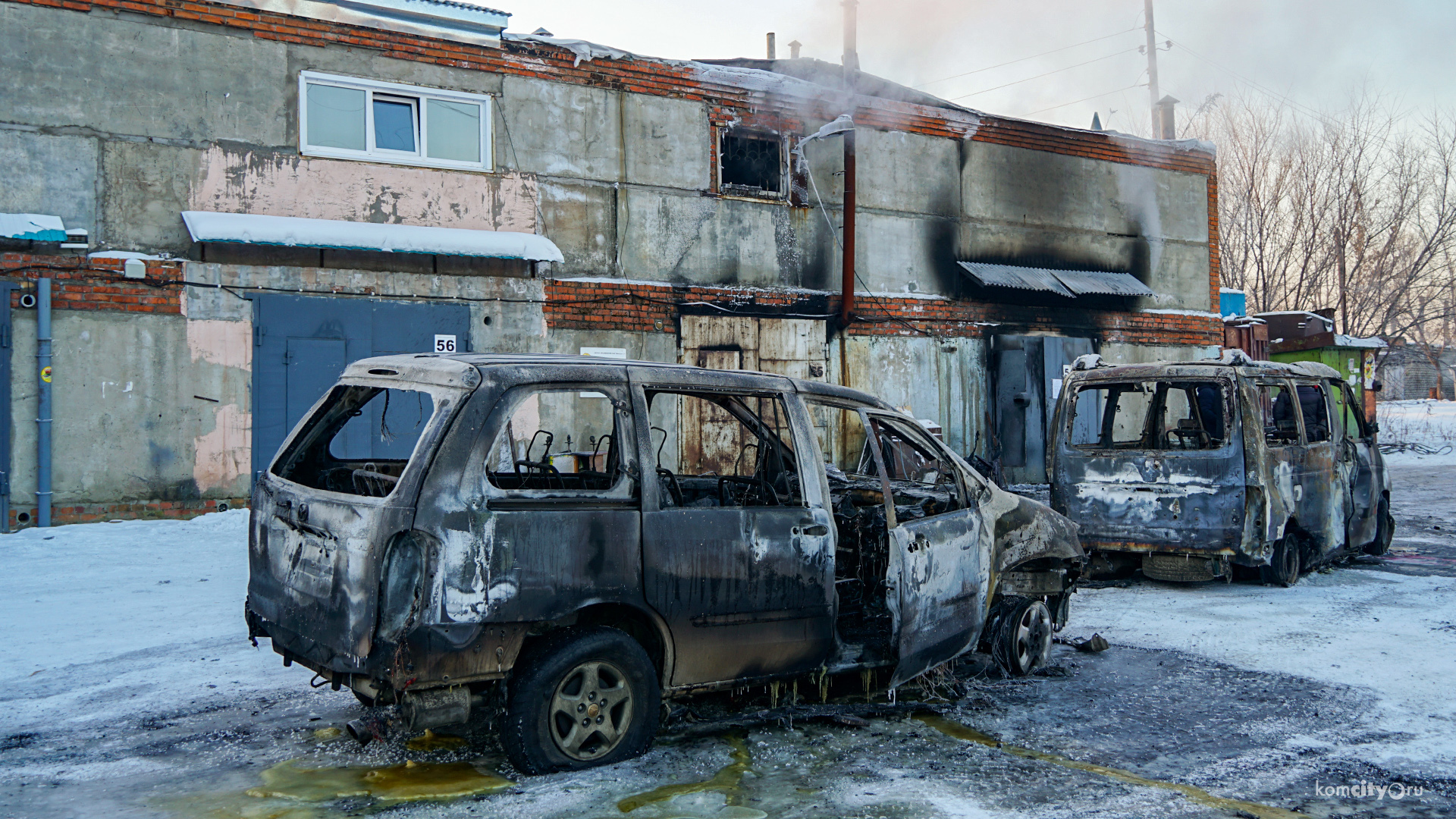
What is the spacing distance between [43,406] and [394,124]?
15.4ft

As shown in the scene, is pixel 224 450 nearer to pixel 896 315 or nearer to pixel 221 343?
pixel 221 343

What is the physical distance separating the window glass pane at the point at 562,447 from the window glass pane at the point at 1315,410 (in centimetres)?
612

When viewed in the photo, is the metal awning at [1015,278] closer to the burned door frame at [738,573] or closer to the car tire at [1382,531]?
the car tire at [1382,531]

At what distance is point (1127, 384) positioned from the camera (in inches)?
340

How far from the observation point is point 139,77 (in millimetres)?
10633

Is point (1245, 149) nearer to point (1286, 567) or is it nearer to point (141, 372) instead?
point (1286, 567)

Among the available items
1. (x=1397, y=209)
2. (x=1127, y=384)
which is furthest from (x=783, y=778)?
(x=1397, y=209)

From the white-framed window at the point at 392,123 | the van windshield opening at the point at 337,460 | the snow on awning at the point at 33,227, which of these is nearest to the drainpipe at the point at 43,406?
the snow on awning at the point at 33,227

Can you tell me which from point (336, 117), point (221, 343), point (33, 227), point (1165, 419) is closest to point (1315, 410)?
point (1165, 419)

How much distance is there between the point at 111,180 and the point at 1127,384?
33.1 ft

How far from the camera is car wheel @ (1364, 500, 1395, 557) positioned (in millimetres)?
9680

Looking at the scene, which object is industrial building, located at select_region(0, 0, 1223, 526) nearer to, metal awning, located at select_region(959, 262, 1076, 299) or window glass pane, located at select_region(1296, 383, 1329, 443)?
metal awning, located at select_region(959, 262, 1076, 299)

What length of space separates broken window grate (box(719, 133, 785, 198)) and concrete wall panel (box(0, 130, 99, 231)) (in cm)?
720

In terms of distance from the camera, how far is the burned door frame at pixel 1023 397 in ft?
50.8
